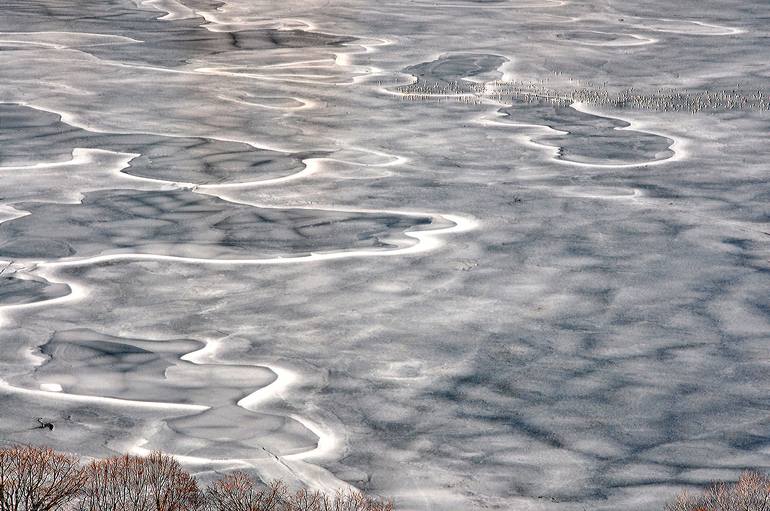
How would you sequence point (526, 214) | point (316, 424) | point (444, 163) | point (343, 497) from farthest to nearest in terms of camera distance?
point (444, 163) < point (526, 214) < point (316, 424) < point (343, 497)

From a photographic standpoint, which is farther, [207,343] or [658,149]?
[658,149]

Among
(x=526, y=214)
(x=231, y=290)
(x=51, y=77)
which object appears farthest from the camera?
(x=51, y=77)

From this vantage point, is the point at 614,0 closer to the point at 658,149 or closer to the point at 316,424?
the point at 658,149

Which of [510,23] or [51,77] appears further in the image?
[510,23]

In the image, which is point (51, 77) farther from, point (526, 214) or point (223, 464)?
point (223, 464)

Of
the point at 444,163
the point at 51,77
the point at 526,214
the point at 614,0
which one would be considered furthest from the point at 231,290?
the point at 614,0

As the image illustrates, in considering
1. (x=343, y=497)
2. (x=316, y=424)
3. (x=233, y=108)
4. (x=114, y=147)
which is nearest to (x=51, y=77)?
(x=233, y=108)
